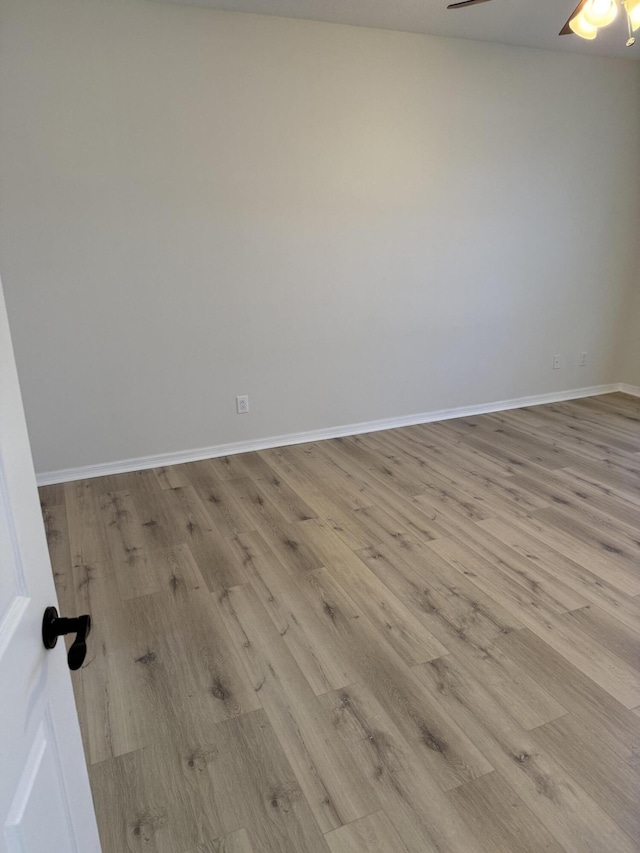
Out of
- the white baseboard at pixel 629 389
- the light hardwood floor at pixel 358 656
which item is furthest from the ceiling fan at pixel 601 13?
the white baseboard at pixel 629 389

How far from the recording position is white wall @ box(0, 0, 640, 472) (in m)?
3.01

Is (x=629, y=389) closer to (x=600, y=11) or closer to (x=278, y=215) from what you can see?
(x=278, y=215)

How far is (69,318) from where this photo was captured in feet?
10.5

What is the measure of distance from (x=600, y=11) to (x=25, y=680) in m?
2.58

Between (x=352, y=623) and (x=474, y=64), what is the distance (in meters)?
3.66

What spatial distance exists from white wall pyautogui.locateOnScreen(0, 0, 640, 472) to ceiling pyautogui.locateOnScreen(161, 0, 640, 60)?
10 centimetres

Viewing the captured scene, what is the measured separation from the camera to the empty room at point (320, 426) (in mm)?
1467

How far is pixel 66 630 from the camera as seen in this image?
0.83 meters

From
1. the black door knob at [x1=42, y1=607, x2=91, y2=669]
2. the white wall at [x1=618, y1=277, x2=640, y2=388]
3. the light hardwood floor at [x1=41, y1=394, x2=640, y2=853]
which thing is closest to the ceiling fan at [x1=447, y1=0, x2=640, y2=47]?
the light hardwood floor at [x1=41, y1=394, x2=640, y2=853]

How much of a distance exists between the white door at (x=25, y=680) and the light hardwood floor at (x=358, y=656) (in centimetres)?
74

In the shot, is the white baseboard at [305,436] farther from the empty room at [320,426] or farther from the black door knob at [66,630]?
the black door knob at [66,630]

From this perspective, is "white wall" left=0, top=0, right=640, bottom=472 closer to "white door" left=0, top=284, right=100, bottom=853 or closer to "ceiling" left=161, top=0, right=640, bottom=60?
"ceiling" left=161, top=0, right=640, bottom=60

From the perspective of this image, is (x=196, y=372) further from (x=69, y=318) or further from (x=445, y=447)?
(x=445, y=447)

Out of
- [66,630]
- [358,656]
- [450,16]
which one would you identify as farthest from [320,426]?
[66,630]
